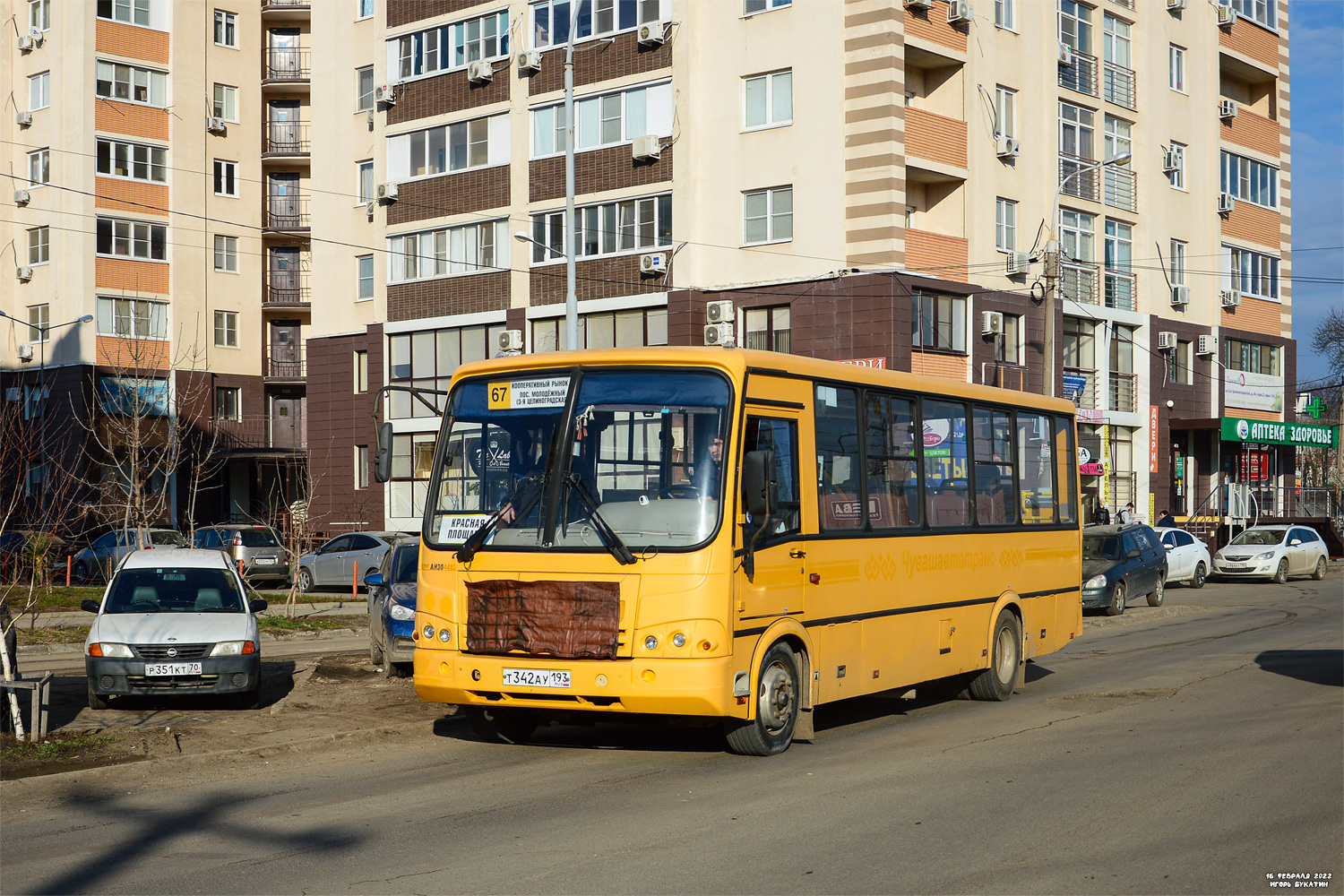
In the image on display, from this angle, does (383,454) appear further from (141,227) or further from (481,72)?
(141,227)

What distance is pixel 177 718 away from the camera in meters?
13.0

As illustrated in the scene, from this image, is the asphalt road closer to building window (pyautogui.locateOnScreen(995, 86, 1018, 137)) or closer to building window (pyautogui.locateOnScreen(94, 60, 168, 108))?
building window (pyautogui.locateOnScreen(995, 86, 1018, 137))

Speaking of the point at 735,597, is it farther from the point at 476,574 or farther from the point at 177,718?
the point at 177,718

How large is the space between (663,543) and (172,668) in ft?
18.9

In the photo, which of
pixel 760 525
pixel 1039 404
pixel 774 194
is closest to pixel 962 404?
pixel 1039 404

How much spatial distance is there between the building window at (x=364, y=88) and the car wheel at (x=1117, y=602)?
31089mm

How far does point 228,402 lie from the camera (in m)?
54.5

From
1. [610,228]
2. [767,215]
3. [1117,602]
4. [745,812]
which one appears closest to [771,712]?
[745,812]

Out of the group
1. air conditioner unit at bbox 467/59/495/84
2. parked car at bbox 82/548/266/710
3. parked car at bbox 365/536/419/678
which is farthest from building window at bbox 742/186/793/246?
parked car at bbox 82/548/266/710

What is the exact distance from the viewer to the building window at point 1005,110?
39.7 m

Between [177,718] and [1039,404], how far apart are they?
9263 millimetres

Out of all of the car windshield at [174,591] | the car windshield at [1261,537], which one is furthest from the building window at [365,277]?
the car windshield at [174,591]

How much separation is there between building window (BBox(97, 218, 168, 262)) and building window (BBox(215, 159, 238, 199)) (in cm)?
297

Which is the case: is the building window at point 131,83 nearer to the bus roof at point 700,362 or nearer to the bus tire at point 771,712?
the bus roof at point 700,362
